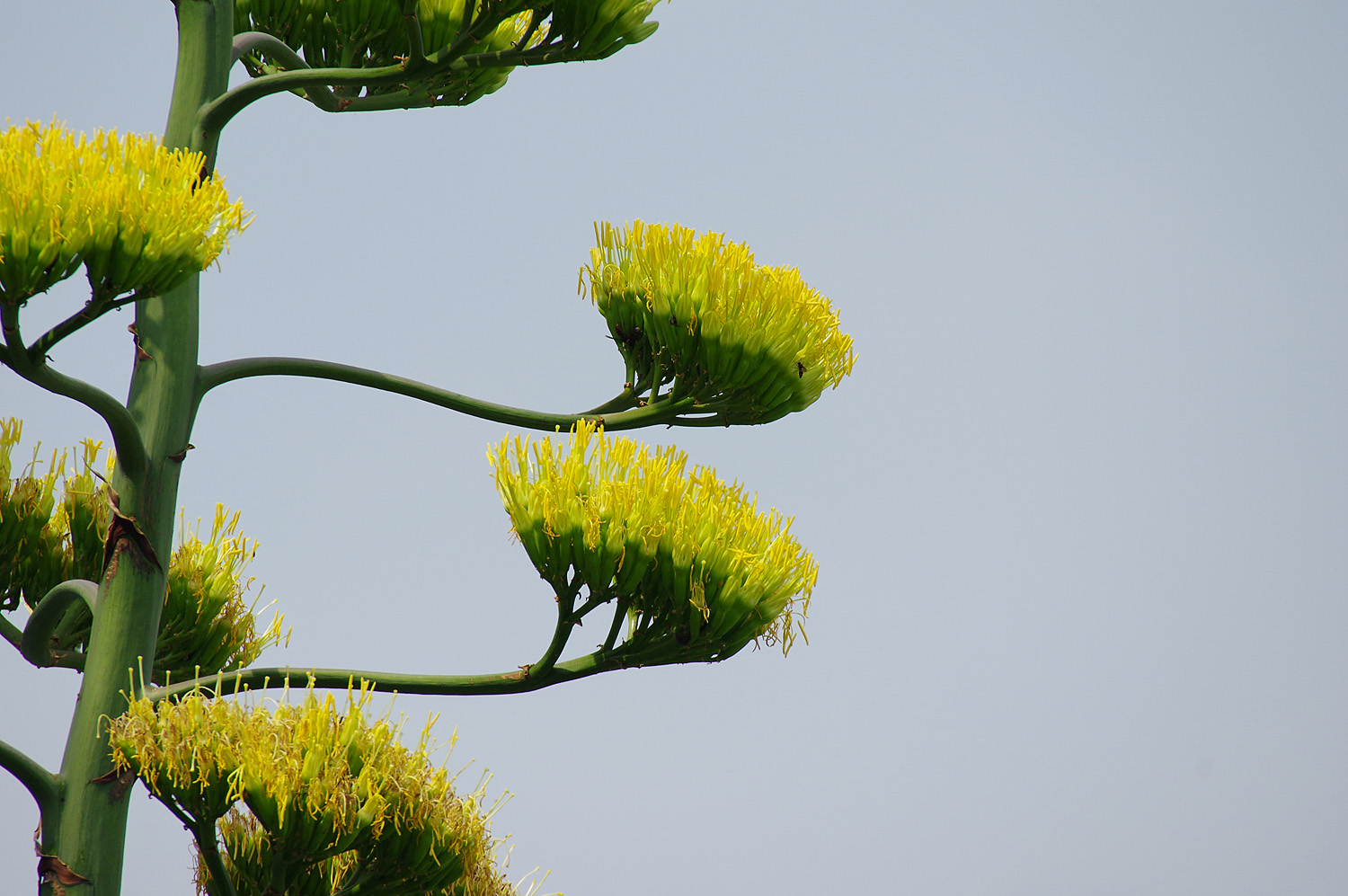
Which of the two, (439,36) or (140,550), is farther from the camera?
(439,36)

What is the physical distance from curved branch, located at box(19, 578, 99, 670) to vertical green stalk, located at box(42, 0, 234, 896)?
208mm

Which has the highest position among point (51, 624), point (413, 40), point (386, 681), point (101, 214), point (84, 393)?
point (413, 40)

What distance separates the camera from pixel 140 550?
3.66 meters

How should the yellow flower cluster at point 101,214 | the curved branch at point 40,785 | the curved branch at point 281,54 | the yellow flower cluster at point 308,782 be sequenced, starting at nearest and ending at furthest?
1. the yellow flower cluster at point 101,214
2. the yellow flower cluster at point 308,782
3. the curved branch at point 40,785
4. the curved branch at point 281,54

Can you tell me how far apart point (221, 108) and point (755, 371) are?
1.93 metres

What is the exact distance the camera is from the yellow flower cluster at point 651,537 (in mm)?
3523

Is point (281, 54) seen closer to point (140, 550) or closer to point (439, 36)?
point (439, 36)

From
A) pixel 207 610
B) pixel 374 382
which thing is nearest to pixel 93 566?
pixel 207 610

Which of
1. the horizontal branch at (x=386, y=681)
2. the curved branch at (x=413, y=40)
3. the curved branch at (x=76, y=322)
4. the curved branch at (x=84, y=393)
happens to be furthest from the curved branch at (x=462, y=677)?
the curved branch at (x=413, y=40)

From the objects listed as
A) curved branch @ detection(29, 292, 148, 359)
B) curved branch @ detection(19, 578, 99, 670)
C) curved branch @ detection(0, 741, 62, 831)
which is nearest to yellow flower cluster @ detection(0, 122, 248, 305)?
curved branch @ detection(29, 292, 148, 359)

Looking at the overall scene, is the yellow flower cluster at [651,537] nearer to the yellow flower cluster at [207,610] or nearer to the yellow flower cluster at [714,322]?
the yellow flower cluster at [714,322]

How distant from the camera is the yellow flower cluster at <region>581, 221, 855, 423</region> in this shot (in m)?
4.02

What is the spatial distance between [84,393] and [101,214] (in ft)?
1.71

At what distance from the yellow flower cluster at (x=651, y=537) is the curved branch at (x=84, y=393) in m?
1.07
